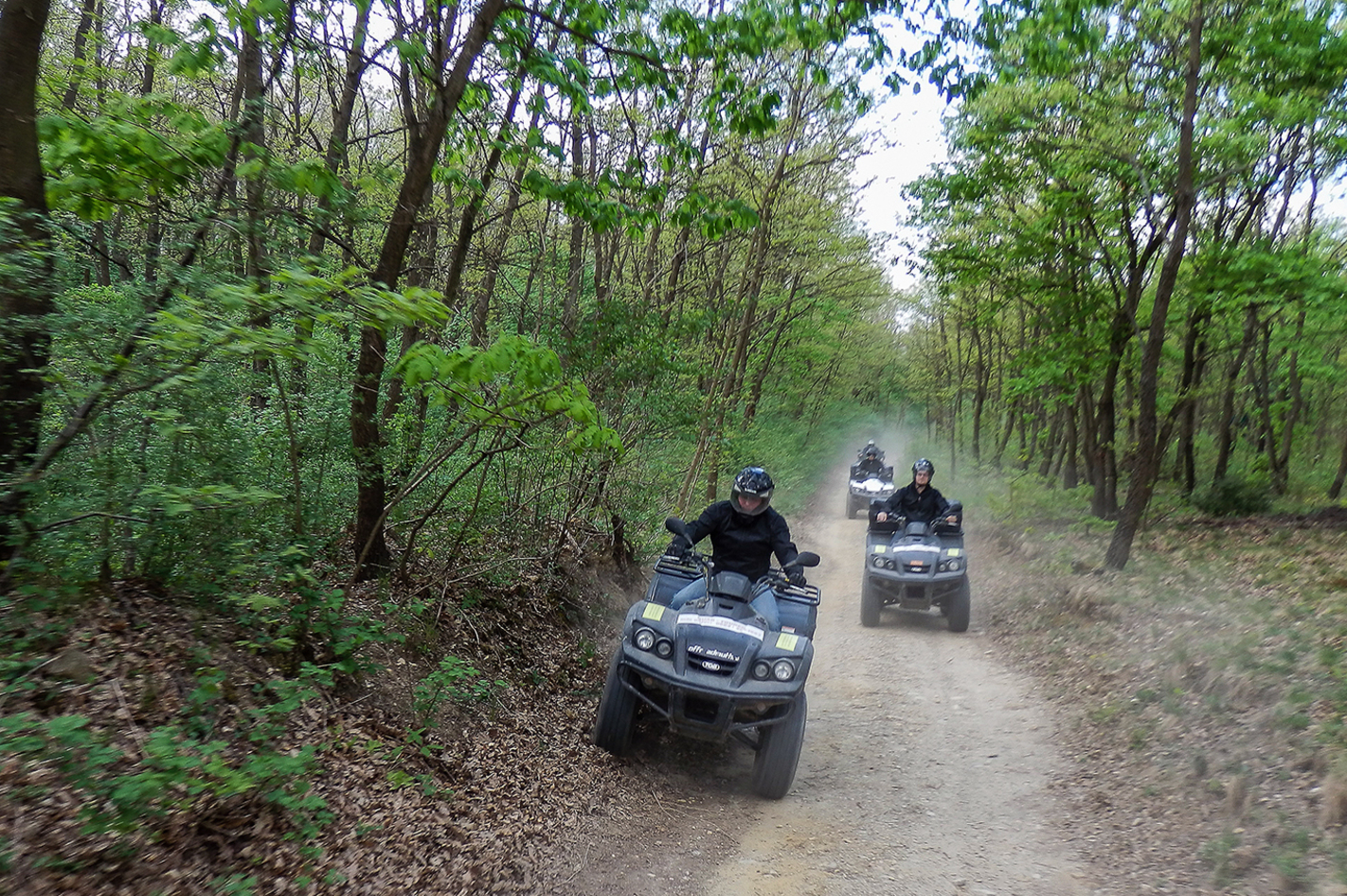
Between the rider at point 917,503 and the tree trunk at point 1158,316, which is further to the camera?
the rider at point 917,503

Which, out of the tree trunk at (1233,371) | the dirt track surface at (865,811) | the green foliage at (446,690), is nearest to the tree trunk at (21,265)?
the green foliage at (446,690)

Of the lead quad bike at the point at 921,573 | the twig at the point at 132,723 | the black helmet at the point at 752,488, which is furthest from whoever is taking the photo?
the lead quad bike at the point at 921,573

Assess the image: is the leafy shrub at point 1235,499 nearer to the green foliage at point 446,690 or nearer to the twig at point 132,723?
the green foliage at point 446,690

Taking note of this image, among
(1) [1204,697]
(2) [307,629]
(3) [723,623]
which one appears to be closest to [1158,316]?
(1) [1204,697]

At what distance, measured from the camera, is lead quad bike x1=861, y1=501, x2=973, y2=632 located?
9.89 metres

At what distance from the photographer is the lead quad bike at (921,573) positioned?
989cm

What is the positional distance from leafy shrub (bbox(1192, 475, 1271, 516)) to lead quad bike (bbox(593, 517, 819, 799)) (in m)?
13.9

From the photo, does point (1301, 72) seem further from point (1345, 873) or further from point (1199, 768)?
point (1345, 873)

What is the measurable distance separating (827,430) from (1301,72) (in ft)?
92.9

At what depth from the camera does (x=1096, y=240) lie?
13625 millimetres

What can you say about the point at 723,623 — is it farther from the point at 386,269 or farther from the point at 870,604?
the point at 870,604

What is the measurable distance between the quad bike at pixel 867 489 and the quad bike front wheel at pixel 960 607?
988 centimetres

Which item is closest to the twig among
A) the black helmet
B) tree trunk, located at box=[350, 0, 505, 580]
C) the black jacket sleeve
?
tree trunk, located at box=[350, 0, 505, 580]

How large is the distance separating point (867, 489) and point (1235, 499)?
767 centimetres
